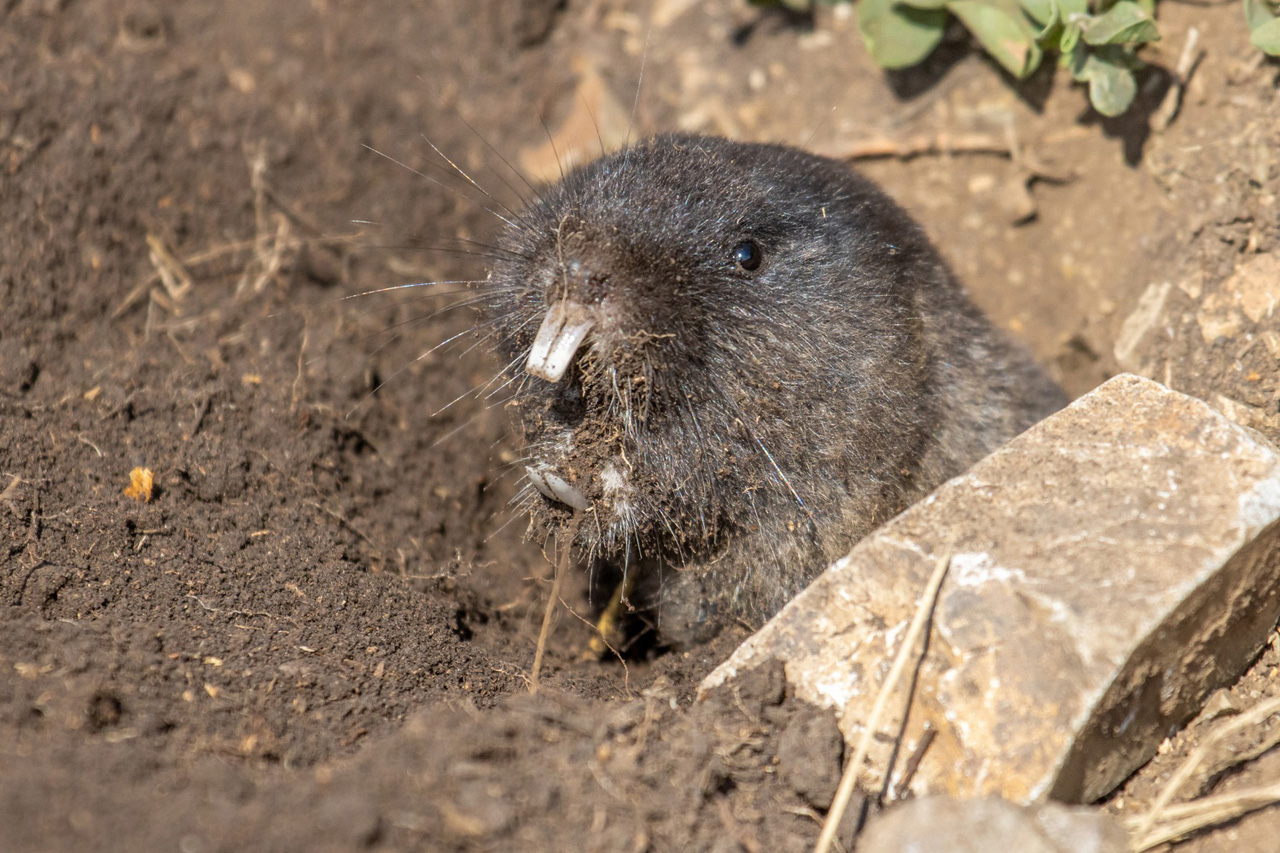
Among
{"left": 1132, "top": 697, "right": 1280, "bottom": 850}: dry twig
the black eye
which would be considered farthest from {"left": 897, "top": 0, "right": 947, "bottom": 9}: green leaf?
{"left": 1132, "top": 697, "right": 1280, "bottom": 850}: dry twig

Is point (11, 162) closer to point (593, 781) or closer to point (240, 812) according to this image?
point (240, 812)

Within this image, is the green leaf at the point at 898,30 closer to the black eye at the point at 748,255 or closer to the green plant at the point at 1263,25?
the green plant at the point at 1263,25

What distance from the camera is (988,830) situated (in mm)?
1955

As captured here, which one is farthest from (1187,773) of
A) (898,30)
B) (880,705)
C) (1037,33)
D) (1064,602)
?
(898,30)

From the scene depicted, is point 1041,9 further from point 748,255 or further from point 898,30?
point 748,255

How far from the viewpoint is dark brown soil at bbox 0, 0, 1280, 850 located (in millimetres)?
2096

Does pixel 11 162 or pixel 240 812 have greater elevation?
pixel 11 162

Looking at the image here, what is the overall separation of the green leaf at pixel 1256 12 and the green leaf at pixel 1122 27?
0.90 ft

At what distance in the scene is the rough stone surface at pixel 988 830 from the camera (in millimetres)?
1941

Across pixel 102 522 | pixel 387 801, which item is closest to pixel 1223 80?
pixel 387 801

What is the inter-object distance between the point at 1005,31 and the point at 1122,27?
1.61 feet

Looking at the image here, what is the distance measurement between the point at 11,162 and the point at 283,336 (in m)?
1.11

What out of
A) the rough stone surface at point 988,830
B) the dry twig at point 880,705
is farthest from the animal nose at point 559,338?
the rough stone surface at point 988,830

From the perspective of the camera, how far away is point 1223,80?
366 centimetres
